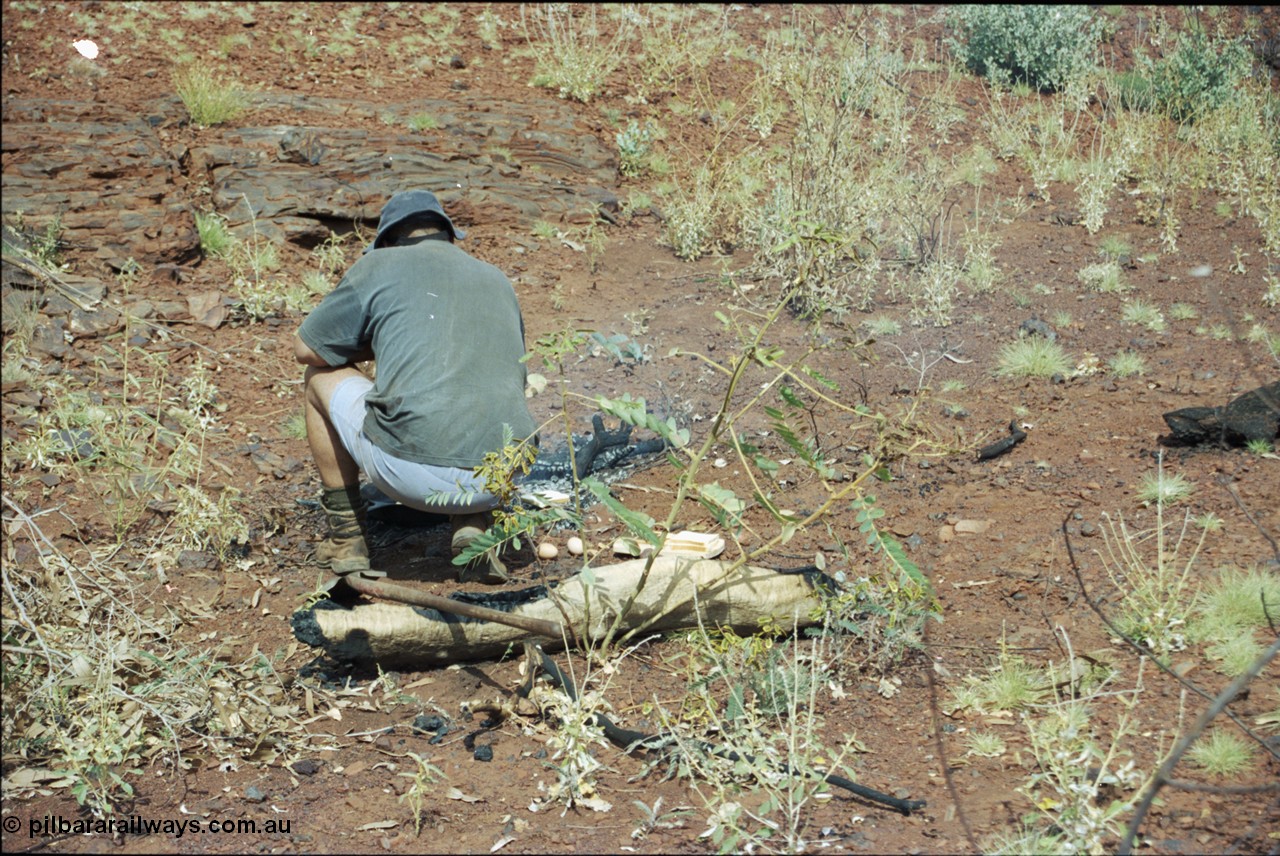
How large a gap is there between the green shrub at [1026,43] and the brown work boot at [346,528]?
8.17 meters

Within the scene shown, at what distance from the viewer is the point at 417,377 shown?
3.82m

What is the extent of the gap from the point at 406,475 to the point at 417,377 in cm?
35

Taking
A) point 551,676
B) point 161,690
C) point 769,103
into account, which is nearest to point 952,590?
point 551,676

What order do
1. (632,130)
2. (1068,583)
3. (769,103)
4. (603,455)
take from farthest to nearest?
(769,103) < (632,130) < (603,455) < (1068,583)

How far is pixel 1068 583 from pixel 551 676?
174 cm

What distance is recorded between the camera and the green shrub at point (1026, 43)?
1046 cm

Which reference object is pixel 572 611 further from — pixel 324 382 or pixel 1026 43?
pixel 1026 43

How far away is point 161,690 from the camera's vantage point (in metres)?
3.08

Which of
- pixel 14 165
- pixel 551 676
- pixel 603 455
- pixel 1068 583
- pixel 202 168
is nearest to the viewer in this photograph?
pixel 551 676

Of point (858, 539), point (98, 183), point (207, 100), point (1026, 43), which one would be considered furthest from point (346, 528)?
point (1026, 43)

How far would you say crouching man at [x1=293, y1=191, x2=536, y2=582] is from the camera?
12.5 ft

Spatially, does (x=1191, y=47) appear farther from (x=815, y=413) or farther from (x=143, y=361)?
(x=143, y=361)

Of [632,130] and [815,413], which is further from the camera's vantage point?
[632,130]

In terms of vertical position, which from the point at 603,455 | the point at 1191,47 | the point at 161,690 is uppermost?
the point at 1191,47
